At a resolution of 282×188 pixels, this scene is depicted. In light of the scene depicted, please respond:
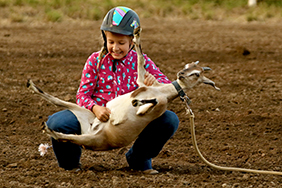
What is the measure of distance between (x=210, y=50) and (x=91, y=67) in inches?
185

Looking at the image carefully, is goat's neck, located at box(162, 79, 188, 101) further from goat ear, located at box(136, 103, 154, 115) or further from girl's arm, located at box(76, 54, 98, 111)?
girl's arm, located at box(76, 54, 98, 111)

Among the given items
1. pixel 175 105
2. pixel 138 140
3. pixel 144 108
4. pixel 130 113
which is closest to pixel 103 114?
pixel 130 113

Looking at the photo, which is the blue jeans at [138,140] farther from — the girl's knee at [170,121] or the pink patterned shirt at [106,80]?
the pink patterned shirt at [106,80]

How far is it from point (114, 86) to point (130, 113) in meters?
0.41

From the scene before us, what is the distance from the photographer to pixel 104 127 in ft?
8.38

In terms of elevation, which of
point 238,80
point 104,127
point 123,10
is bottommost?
point 238,80

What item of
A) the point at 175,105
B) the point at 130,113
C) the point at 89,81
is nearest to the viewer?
the point at 130,113

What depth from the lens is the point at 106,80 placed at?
111 inches

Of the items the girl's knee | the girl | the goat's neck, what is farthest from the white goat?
the girl's knee

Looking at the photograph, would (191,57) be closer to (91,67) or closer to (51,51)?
(51,51)

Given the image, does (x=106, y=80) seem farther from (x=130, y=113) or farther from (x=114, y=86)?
(x=130, y=113)

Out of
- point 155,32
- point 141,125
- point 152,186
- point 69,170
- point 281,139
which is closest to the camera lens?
point 141,125

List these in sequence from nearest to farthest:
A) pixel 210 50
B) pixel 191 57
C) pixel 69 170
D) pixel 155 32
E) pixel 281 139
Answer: pixel 69 170, pixel 281 139, pixel 191 57, pixel 210 50, pixel 155 32

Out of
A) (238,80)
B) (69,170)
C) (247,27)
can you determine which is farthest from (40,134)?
(247,27)
